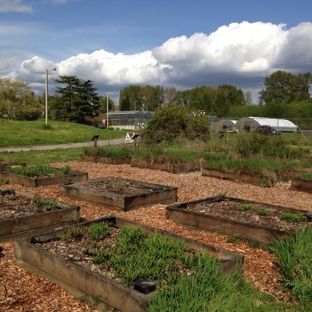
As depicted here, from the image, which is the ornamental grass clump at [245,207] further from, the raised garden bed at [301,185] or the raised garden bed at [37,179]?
the raised garden bed at [37,179]

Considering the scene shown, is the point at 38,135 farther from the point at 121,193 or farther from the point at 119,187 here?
the point at 121,193

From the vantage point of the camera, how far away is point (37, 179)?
331 inches

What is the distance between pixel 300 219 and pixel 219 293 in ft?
10.4

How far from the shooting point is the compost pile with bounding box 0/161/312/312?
336 cm

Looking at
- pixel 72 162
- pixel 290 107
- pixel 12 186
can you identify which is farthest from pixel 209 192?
pixel 290 107

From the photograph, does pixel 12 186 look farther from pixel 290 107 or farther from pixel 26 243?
pixel 290 107

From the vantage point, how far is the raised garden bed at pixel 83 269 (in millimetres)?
3012

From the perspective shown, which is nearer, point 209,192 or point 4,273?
point 4,273

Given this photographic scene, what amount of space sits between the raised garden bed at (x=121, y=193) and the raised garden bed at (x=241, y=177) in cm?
321

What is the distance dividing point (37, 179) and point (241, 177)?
5.39m

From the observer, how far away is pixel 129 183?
836cm

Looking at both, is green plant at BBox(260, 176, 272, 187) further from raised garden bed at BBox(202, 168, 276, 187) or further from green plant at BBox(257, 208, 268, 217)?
green plant at BBox(257, 208, 268, 217)

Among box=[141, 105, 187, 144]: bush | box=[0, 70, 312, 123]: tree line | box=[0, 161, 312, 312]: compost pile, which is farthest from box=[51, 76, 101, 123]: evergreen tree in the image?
→ box=[0, 161, 312, 312]: compost pile

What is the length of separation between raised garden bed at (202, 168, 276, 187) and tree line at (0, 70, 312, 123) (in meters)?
10.8
